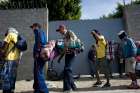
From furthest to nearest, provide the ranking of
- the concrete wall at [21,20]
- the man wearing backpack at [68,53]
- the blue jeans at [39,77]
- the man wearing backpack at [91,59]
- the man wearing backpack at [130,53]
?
the man wearing backpack at [91,59] → the concrete wall at [21,20] → the man wearing backpack at [130,53] → the man wearing backpack at [68,53] → the blue jeans at [39,77]

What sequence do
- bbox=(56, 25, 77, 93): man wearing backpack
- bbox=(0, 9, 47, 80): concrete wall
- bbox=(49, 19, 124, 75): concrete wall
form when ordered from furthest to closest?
bbox=(49, 19, 124, 75): concrete wall < bbox=(0, 9, 47, 80): concrete wall < bbox=(56, 25, 77, 93): man wearing backpack

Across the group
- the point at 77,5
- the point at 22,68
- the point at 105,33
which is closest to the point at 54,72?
the point at 22,68

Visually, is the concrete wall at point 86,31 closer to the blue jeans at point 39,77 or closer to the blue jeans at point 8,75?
the blue jeans at point 8,75

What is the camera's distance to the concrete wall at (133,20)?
19.7 metres

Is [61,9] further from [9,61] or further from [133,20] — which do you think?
[9,61]

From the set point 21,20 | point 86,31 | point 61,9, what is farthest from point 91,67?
point 61,9

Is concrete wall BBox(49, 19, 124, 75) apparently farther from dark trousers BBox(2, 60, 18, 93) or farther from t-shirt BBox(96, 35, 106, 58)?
dark trousers BBox(2, 60, 18, 93)

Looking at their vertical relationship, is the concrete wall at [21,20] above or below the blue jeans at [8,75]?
above

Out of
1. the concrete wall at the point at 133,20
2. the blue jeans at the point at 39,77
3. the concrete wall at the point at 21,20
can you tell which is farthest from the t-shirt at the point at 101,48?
the concrete wall at the point at 21,20

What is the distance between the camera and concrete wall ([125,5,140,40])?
1966cm

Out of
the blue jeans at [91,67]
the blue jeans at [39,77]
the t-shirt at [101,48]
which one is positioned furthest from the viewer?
the blue jeans at [91,67]

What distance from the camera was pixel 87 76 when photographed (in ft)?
66.4

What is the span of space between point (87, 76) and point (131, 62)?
623 cm

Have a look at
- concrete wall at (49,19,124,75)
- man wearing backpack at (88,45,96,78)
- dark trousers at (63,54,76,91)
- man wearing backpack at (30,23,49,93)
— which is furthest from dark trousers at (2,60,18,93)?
concrete wall at (49,19,124,75)
